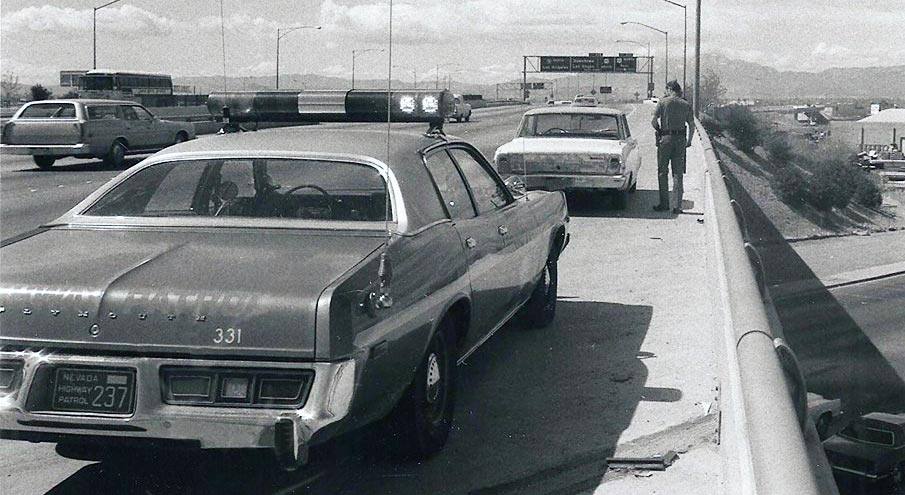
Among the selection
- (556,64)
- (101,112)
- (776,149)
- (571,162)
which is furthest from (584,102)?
(556,64)

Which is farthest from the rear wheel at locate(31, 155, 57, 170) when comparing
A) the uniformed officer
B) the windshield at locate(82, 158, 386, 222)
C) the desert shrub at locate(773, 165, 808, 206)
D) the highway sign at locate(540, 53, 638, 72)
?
the highway sign at locate(540, 53, 638, 72)

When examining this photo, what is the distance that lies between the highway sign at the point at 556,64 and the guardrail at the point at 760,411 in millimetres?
121677

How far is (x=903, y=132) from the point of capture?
557 ft

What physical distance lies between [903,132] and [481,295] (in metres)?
176

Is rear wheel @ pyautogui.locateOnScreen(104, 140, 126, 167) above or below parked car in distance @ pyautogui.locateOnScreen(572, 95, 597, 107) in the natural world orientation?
below

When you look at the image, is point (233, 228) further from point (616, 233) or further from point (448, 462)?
point (616, 233)

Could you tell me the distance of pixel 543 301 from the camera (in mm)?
8398

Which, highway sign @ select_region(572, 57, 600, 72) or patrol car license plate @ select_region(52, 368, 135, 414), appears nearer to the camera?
patrol car license plate @ select_region(52, 368, 135, 414)

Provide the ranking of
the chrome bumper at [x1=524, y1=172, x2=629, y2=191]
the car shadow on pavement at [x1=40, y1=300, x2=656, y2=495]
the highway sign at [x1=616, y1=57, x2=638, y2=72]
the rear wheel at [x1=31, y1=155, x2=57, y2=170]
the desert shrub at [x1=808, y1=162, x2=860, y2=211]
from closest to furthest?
the car shadow on pavement at [x1=40, y1=300, x2=656, y2=495]
the chrome bumper at [x1=524, y1=172, x2=629, y2=191]
the rear wheel at [x1=31, y1=155, x2=57, y2=170]
the desert shrub at [x1=808, y1=162, x2=860, y2=211]
the highway sign at [x1=616, y1=57, x2=638, y2=72]

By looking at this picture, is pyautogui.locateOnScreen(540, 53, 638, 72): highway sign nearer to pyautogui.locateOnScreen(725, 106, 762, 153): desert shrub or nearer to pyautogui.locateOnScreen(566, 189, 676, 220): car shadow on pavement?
pyautogui.locateOnScreen(725, 106, 762, 153): desert shrub

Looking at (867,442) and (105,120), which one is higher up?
(105,120)

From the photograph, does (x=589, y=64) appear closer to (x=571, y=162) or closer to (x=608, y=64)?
(x=608, y=64)

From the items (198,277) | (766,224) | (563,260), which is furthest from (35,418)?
(766,224)

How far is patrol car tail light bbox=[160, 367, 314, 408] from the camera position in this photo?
14.9ft
